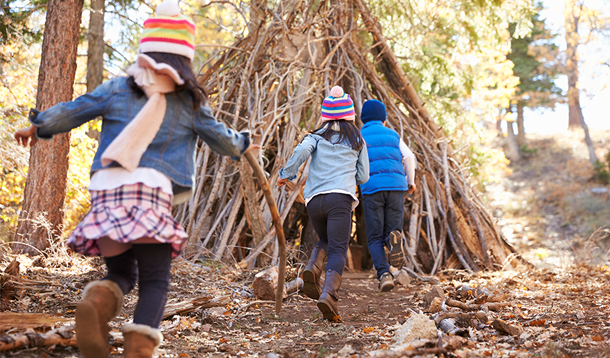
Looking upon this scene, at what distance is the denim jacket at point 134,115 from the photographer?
204cm

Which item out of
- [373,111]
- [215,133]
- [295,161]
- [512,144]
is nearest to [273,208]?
[215,133]

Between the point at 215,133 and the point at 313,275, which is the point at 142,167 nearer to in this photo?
the point at 215,133

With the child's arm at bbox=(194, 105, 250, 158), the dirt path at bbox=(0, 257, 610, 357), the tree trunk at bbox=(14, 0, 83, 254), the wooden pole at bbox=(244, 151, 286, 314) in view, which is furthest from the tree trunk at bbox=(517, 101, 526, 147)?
the child's arm at bbox=(194, 105, 250, 158)

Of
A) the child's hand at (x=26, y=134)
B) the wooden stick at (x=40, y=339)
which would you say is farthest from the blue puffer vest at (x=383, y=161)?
the child's hand at (x=26, y=134)

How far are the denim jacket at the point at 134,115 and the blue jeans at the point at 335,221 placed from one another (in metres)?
1.56

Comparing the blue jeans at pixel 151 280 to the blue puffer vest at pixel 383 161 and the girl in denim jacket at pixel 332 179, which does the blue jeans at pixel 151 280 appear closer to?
the girl in denim jacket at pixel 332 179

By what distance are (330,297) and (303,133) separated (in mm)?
2912

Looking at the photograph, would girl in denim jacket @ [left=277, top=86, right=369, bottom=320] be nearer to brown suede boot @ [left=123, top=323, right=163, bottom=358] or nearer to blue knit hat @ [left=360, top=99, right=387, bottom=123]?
blue knit hat @ [left=360, top=99, right=387, bottom=123]

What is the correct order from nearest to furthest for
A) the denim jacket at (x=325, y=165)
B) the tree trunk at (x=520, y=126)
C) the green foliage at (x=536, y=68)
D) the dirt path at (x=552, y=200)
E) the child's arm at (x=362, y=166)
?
the denim jacket at (x=325, y=165) → the child's arm at (x=362, y=166) → the dirt path at (x=552, y=200) → the green foliage at (x=536, y=68) → the tree trunk at (x=520, y=126)

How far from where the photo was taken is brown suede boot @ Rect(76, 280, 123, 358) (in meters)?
1.81

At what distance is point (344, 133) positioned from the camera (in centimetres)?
376

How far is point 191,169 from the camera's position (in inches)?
85.3

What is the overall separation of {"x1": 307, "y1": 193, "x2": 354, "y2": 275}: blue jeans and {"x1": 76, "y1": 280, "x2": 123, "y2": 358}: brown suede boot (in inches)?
71.7

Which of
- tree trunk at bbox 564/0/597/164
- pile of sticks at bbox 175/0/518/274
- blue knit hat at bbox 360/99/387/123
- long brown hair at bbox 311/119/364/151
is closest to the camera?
long brown hair at bbox 311/119/364/151
